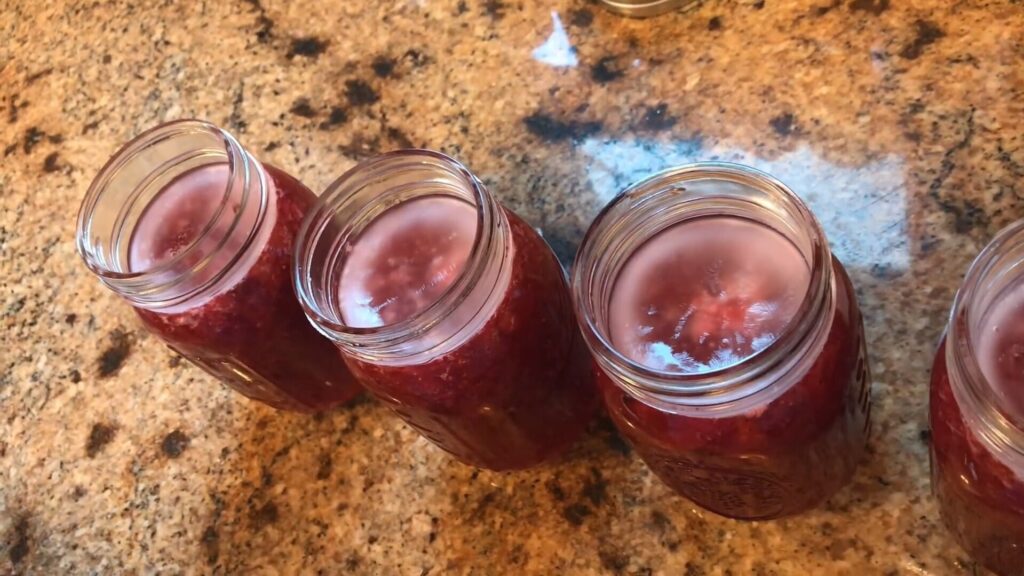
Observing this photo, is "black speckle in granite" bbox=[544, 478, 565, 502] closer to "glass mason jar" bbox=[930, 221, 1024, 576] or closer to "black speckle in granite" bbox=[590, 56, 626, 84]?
"glass mason jar" bbox=[930, 221, 1024, 576]

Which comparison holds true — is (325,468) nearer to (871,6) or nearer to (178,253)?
(178,253)

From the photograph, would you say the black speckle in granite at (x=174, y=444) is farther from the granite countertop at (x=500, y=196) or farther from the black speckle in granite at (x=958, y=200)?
the black speckle in granite at (x=958, y=200)

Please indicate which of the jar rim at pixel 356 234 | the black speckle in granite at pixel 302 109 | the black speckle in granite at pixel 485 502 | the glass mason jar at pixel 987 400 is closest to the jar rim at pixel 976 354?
the glass mason jar at pixel 987 400

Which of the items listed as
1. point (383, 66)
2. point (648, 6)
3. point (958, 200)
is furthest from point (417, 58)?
point (958, 200)

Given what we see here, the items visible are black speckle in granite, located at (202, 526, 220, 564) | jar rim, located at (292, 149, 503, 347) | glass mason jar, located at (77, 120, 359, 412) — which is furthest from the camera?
black speckle in granite, located at (202, 526, 220, 564)

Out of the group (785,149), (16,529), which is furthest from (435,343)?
(16,529)

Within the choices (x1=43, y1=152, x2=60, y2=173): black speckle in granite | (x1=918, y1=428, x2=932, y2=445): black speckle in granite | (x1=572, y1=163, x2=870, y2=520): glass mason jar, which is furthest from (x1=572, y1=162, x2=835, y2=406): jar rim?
(x1=43, y1=152, x2=60, y2=173): black speckle in granite
